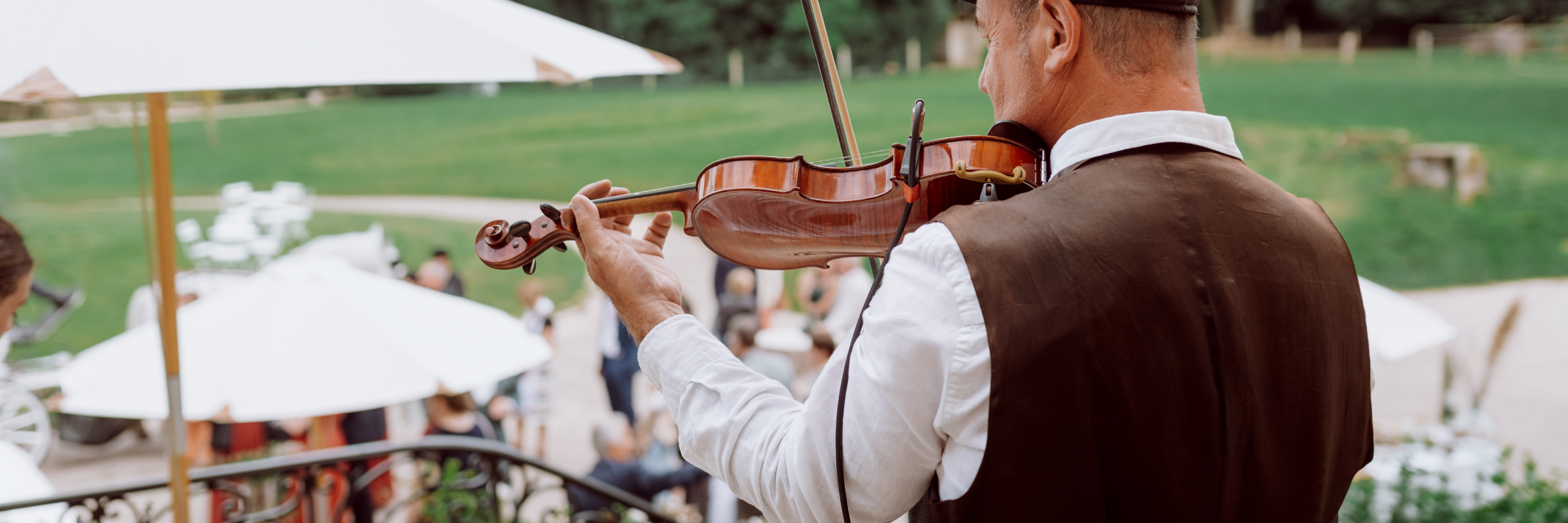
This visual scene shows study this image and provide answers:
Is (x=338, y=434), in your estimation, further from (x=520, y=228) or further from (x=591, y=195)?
(x=591, y=195)

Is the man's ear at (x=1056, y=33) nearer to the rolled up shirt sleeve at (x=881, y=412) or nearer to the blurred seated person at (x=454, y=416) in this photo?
the rolled up shirt sleeve at (x=881, y=412)

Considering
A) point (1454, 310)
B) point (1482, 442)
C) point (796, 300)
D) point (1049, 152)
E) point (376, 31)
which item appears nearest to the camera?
point (1049, 152)

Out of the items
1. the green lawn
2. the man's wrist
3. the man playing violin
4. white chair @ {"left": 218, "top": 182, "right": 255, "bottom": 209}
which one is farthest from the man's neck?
white chair @ {"left": 218, "top": 182, "right": 255, "bottom": 209}

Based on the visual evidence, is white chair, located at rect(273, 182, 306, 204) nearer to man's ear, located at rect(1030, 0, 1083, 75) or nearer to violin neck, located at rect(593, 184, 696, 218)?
violin neck, located at rect(593, 184, 696, 218)

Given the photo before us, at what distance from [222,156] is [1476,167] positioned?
947 inches

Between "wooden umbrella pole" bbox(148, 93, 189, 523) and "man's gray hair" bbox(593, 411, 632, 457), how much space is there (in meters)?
2.67

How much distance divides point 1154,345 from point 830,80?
1019 millimetres

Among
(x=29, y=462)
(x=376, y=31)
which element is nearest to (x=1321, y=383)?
(x=376, y=31)

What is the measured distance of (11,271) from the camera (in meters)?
2.50


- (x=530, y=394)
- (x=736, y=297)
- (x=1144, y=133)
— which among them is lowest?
(x=530, y=394)

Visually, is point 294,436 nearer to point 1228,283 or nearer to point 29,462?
point 29,462

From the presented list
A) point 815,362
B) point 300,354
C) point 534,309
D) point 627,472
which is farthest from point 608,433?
point 534,309

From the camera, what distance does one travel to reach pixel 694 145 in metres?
Result: 21.8

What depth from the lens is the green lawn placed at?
13664 mm
